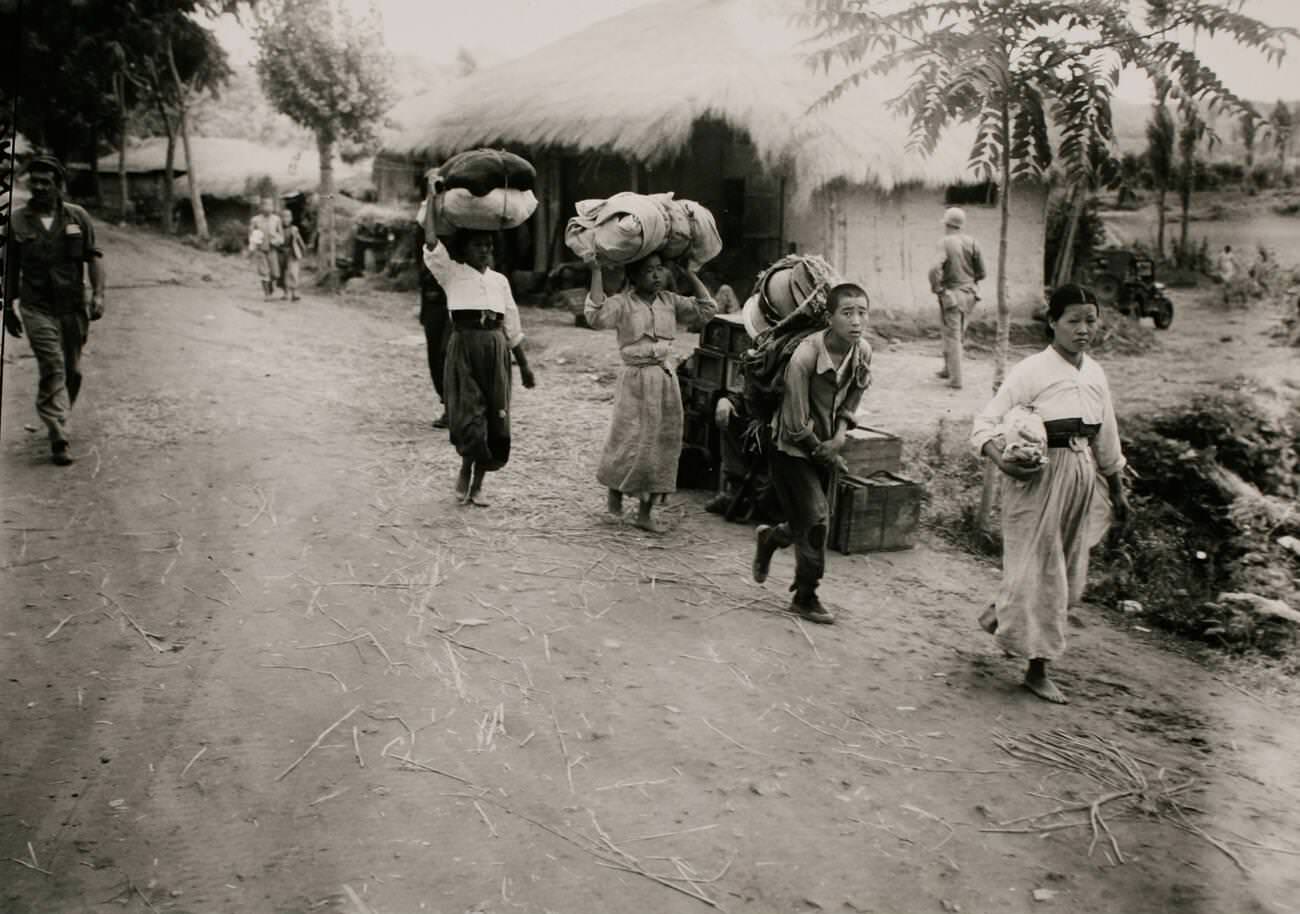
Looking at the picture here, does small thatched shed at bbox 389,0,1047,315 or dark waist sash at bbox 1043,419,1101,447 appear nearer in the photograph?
dark waist sash at bbox 1043,419,1101,447

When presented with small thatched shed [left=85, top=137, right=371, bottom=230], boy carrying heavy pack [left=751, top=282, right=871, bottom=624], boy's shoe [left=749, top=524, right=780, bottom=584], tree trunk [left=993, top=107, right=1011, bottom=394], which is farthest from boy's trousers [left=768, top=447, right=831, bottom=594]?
small thatched shed [left=85, top=137, right=371, bottom=230]

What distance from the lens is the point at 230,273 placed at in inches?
605

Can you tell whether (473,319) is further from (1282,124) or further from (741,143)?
(741,143)

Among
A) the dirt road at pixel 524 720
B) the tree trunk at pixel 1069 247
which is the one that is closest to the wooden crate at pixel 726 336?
the dirt road at pixel 524 720

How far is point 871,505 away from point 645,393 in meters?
1.40

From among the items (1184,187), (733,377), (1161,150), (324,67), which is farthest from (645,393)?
(1184,187)

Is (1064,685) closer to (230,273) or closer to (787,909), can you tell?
(787,909)

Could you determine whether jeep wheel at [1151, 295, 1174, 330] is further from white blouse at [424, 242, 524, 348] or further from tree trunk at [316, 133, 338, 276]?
white blouse at [424, 242, 524, 348]

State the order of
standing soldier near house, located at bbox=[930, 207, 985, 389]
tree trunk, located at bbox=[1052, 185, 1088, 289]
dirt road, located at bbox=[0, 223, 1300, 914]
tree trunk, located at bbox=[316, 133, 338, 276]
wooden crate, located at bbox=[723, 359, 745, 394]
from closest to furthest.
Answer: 1. dirt road, located at bbox=[0, 223, 1300, 914]
2. wooden crate, located at bbox=[723, 359, 745, 394]
3. standing soldier near house, located at bbox=[930, 207, 985, 389]
4. tree trunk, located at bbox=[316, 133, 338, 276]
5. tree trunk, located at bbox=[1052, 185, 1088, 289]

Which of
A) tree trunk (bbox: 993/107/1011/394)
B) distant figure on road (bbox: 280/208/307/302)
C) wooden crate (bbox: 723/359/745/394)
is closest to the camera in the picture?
tree trunk (bbox: 993/107/1011/394)

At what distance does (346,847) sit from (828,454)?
2.55 metres

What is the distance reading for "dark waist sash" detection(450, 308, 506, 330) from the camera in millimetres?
5848

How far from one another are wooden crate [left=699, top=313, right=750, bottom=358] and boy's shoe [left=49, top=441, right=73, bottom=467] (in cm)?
384

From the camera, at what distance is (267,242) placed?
1348 centimetres
